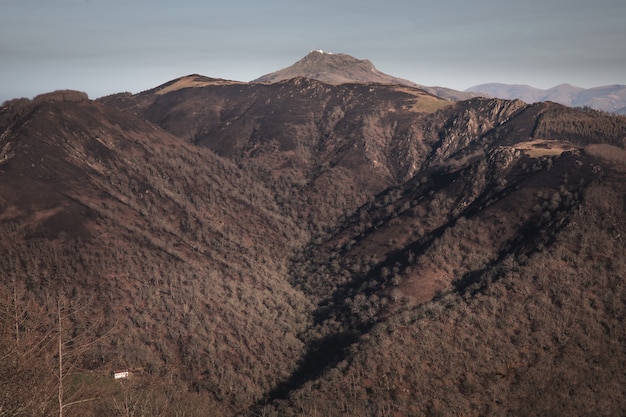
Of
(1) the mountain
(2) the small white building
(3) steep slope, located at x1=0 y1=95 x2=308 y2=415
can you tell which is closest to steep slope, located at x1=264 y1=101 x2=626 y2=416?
(1) the mountain

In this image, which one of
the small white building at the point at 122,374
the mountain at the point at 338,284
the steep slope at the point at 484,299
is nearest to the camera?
the small white building at the point at 122,374

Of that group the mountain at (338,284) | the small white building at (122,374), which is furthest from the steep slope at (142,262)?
the small white building at (122,374)

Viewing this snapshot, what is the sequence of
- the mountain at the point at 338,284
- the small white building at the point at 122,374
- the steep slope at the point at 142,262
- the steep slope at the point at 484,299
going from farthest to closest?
the steep slope at the point at 142,262
the mountain at the point at 338,284
the steep slope at the point at 484,299
the small white building at the point at 122,374

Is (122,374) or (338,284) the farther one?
(338,284)

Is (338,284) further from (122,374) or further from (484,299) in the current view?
(122,374)

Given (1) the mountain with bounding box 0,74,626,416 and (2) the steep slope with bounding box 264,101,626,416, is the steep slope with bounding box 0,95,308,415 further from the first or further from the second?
(2) the steep slope with bounding box 264,101,626,416

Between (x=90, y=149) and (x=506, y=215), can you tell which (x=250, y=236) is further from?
(x=506, y=215)

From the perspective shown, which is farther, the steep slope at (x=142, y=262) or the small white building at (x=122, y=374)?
the steep slope at (x=142, y=262)

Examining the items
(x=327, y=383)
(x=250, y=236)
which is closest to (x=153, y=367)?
(x=327, y=383)

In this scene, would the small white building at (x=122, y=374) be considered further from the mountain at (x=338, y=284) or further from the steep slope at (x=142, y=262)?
the mountain at (x=338, y=284)

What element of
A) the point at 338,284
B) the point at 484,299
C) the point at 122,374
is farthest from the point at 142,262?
the point at 484,299
